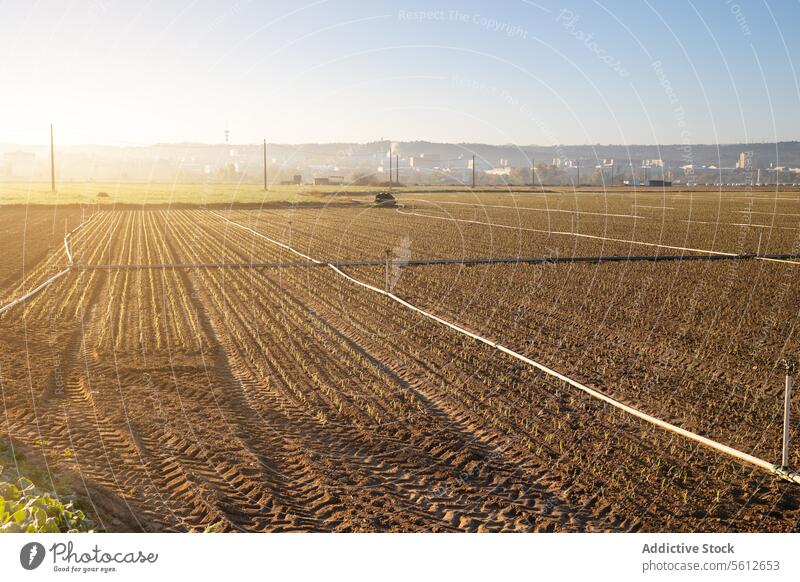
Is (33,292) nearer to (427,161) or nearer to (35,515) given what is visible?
(427,161)

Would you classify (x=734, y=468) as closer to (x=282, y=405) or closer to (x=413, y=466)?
(x=413, y=466)

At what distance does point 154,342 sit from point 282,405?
4.40 meters

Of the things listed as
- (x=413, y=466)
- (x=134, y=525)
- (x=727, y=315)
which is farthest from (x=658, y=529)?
(x=727, y=315)

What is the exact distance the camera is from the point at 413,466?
7.82m
